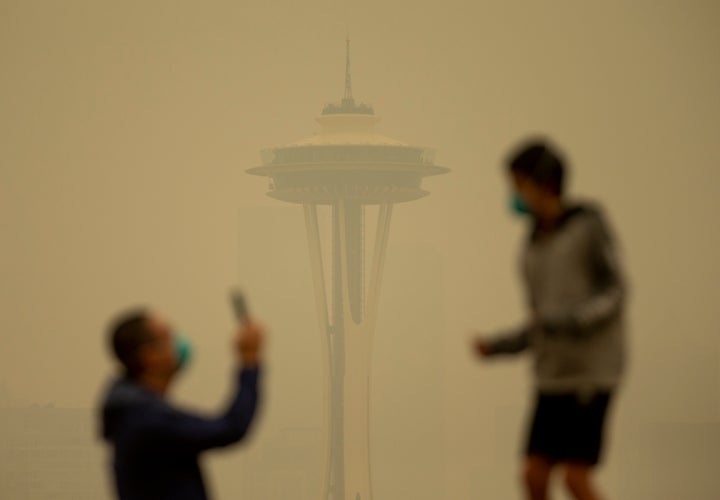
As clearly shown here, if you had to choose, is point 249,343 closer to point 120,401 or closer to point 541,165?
point 120,401

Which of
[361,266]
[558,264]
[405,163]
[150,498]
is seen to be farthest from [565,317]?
[361,266]

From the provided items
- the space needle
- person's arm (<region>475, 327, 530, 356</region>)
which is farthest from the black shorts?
the space needle

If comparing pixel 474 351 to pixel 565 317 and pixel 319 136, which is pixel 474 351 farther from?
pixel 319 136

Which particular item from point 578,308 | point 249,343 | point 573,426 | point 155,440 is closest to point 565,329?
point 578,308

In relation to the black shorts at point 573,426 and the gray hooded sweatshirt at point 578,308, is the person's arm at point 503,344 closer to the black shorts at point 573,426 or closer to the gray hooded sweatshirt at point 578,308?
the gray hooded sweatshirt at point 578,308

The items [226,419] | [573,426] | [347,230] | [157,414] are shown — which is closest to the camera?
[226,419]

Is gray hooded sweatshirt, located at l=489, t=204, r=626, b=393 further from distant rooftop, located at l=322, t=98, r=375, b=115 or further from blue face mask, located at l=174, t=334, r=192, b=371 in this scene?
distant rooftop, located at l=322, t=98, r=375, b=115
